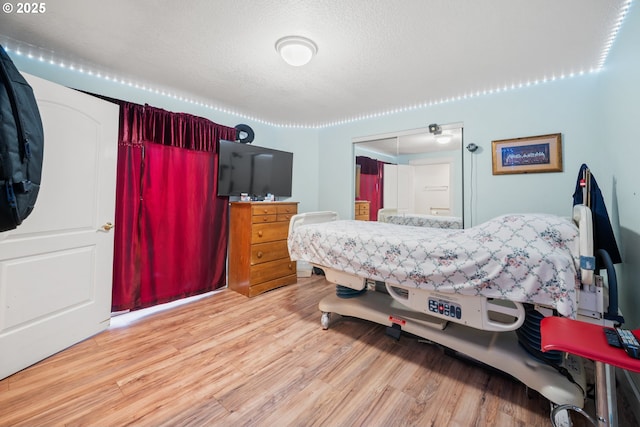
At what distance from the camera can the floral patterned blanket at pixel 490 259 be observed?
→ 1275mm

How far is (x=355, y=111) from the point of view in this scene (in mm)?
3389

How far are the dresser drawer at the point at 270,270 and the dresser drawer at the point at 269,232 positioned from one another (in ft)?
1.01

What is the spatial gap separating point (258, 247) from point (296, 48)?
2.13 metres

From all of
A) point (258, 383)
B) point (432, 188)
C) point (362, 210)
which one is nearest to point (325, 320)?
point (258, 383)

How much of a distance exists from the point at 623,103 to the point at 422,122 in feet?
5.55

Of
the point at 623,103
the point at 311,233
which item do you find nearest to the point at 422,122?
the point at 623,103

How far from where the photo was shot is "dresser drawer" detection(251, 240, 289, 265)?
304 cm

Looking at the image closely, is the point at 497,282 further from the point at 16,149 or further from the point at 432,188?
the point at 16,149

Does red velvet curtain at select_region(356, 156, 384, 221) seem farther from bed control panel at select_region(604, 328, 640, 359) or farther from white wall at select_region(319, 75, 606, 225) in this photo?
bed control panel at select_region(604, 328, 640, 359)

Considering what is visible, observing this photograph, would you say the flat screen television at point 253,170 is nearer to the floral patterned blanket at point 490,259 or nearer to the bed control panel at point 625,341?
the floral patterned blanket at point 490,259

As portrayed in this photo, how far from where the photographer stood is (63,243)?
189 cm

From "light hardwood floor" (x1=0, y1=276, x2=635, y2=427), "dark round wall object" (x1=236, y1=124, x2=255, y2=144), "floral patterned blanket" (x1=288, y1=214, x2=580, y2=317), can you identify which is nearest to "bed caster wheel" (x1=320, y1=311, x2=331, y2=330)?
"light hardwood floor" (x1=0, y1=276, x2=635, y2=427)

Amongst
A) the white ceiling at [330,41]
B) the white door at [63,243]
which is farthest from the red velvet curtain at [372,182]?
the white door at [63,243]

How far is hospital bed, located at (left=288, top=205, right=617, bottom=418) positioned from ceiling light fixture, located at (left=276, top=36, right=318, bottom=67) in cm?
138
